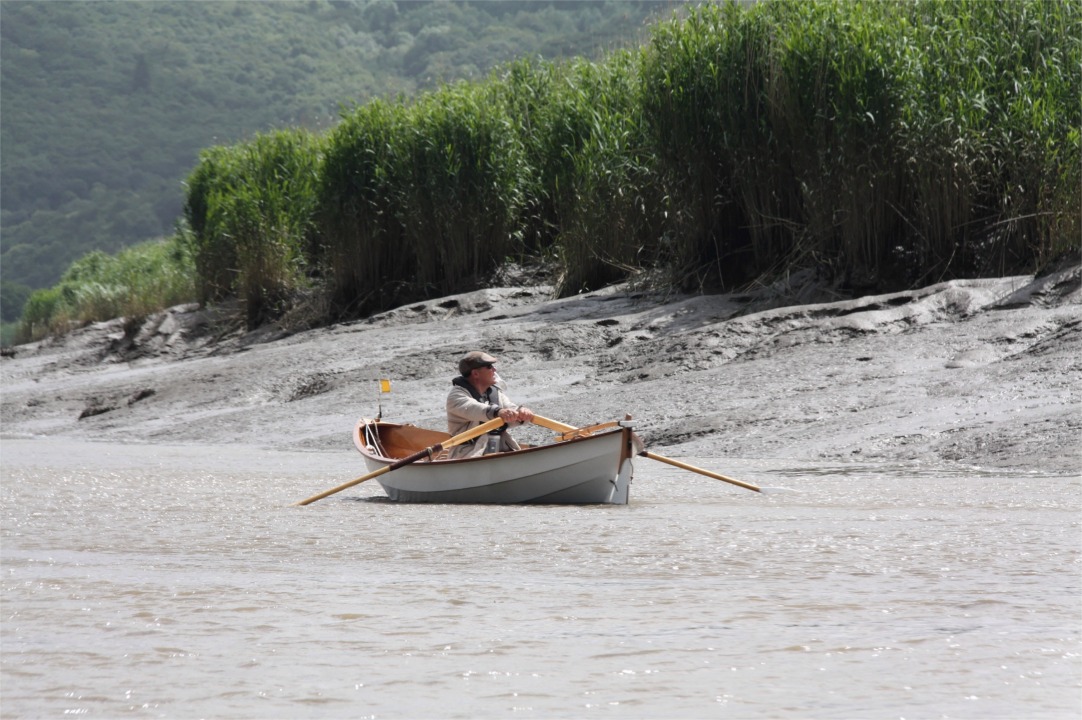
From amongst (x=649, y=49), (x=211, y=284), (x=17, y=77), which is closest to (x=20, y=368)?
(x=211, y=284)

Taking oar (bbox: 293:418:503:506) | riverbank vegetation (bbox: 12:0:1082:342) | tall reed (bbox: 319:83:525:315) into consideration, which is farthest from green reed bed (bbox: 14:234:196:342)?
oar (bbox: 293:418:503:506)

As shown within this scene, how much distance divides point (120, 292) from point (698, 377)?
19945 mm

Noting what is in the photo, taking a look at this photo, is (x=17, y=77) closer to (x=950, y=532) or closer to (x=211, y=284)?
(x=211, y=284)

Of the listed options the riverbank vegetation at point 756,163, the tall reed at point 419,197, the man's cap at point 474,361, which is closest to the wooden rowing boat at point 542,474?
the man's cap at point 474,361

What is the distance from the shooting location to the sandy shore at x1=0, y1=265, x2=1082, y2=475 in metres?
11.1

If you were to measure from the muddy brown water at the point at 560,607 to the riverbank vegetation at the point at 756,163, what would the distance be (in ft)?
21.2

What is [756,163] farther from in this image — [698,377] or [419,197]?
Result: [419,197]

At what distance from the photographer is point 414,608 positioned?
17.7 feet

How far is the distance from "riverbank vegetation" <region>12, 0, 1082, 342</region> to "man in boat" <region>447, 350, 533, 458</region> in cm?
694

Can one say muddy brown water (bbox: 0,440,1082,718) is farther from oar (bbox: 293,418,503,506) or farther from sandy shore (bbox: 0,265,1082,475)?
sandy shore (bbox: 0,265,1082,475)

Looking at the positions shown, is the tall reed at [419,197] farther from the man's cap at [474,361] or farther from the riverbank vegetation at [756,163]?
the man's cap at [474,361]

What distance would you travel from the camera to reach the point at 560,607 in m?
5.39

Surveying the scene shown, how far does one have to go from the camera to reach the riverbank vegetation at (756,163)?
1516cm

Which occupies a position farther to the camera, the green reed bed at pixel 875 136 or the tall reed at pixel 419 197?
the tall reed at pixel 419 197
